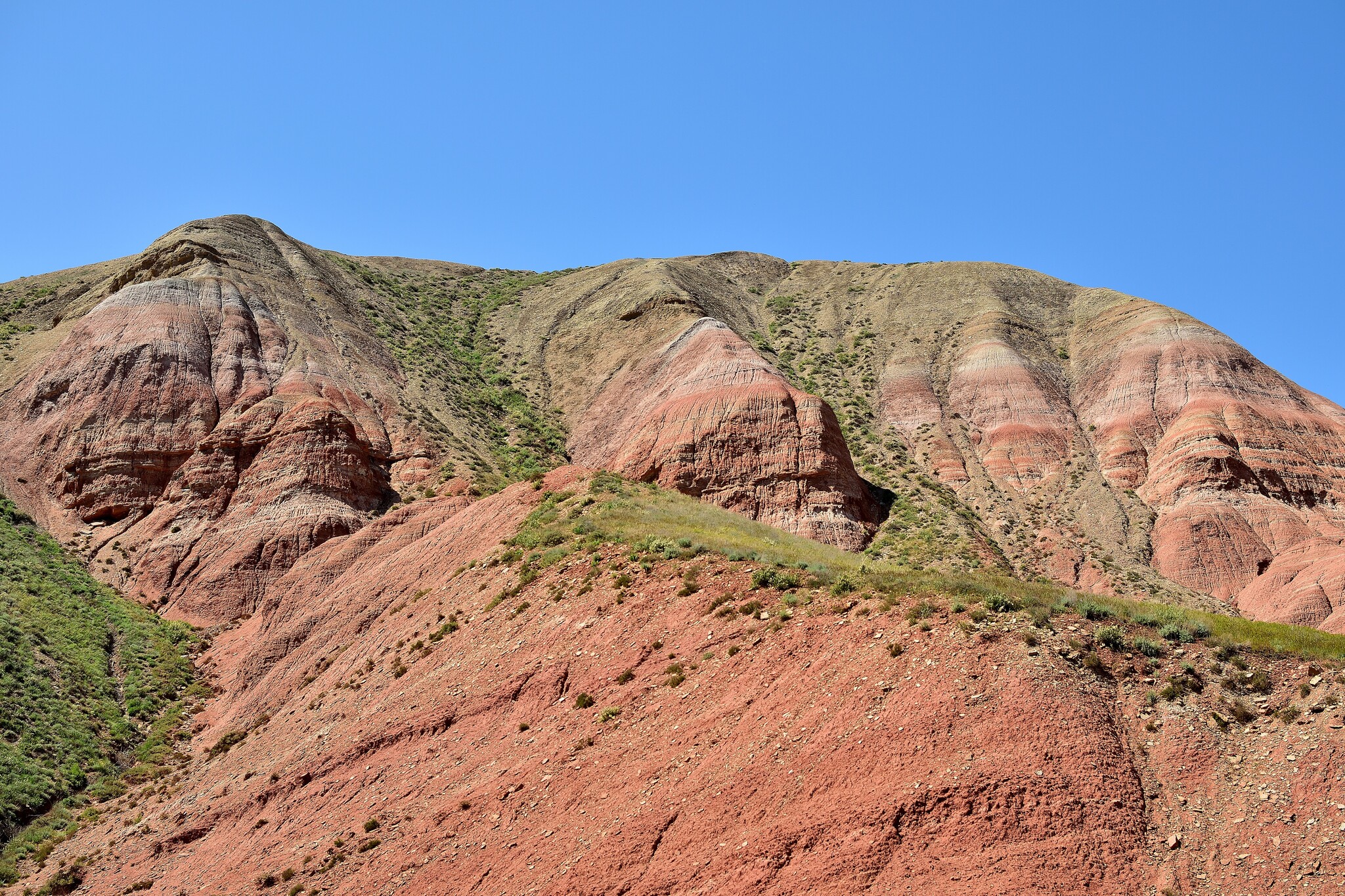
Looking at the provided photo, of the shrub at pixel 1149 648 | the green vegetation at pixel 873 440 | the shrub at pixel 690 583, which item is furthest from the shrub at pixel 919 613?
the green vegetation at pixel 873 440

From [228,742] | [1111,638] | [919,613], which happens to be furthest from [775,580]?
[228,742]

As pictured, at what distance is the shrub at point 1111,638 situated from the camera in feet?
46.0

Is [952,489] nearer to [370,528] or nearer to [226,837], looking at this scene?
[370,528]

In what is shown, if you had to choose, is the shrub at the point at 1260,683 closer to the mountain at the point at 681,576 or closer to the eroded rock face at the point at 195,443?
the mountain at the point at 681,576

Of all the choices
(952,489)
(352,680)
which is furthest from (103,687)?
(952,489)

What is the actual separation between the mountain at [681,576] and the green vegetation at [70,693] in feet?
1.89

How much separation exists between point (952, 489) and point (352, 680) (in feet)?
121

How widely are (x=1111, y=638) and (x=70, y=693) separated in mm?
28788

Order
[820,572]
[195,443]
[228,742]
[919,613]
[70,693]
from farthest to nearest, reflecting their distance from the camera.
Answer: [195,443]
[70,693]
[228,742]
[820,572]
[919,613]

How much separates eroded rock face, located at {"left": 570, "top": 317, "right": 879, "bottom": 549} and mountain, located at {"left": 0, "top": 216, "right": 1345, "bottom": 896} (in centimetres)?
20

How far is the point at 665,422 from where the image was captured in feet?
156

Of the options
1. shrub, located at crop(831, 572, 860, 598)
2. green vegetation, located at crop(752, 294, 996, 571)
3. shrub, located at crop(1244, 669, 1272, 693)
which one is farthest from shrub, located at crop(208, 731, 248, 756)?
shrub, located at crop(1244, 669, 1272, 693)

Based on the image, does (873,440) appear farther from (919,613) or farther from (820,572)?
(919,613)

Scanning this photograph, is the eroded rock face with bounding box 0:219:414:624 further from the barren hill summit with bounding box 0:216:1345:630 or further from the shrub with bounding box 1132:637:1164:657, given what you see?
the shrub with bounding box 1132:637:1164:657
